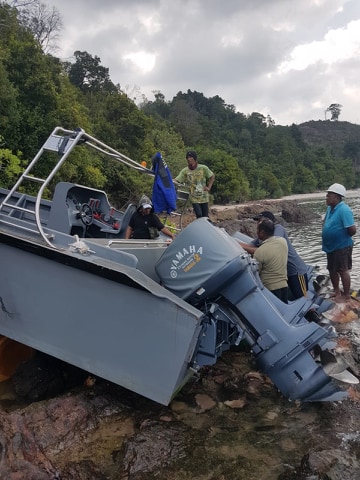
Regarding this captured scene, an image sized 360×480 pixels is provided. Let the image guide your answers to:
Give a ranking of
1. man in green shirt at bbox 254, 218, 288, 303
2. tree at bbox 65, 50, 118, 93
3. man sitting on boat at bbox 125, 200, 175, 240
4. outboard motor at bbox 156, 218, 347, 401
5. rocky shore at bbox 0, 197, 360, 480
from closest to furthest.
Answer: rocky shore at bbox 0, 197, 360, 480, outboard motor at bbox 156, 218, 347, 401, man in green shirt at bbox 254, 218, 288, 303, man sitting on boat at bbox 125, 200, 175, 240, tree at bbox 65, 50, 118, 93

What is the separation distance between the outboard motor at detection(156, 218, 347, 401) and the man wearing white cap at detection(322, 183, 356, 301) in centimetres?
300

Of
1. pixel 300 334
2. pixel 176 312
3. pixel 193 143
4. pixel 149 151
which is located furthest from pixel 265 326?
pixel 193 143

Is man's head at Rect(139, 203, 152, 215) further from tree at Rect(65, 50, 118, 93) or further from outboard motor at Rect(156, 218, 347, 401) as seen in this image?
tree at Rect(65, 50, 118, 93)

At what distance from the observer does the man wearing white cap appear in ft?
20.0

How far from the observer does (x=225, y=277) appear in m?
3.29

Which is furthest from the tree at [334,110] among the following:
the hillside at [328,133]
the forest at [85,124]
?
the forest at [85,124]

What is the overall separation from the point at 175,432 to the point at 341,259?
13.1ft

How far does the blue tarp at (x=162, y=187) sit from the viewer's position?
475 centimetres

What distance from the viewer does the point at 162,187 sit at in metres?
4.77

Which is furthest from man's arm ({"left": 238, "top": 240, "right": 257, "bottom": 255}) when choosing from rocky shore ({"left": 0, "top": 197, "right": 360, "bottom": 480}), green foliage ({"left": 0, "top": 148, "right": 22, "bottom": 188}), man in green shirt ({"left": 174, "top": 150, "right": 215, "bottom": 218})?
green foliage ({"left": 0, "top": 148, "right": 22, "bottom": 188})

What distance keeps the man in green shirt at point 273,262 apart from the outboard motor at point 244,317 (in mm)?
724

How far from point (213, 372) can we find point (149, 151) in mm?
23718

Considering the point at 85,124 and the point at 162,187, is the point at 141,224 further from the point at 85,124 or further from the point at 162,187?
the point at 85,124

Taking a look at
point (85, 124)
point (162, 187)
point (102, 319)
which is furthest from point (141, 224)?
point (85, 124)
